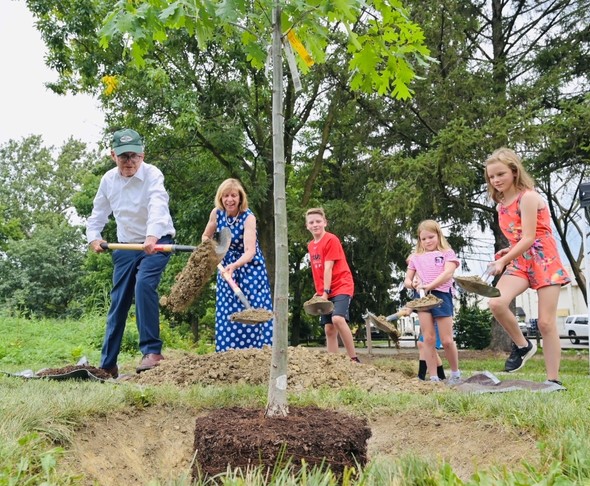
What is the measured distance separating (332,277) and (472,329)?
19.3 metres

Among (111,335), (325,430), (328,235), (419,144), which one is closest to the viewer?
(325,430)

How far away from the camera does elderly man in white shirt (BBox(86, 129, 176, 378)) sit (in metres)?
4.94

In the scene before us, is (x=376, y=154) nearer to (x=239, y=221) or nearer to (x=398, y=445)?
(x=239, y=221)

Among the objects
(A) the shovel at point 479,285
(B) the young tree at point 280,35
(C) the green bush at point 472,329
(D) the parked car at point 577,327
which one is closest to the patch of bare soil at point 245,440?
(B) the young tree at point 280,35

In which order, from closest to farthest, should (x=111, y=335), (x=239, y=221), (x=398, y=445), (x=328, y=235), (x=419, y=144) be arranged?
(x=398, y=445)
(x=111, y=335)
(x=239, y=221)
(x=328, y=235)
(x=419, y=144)

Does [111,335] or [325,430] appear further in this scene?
[111,335]

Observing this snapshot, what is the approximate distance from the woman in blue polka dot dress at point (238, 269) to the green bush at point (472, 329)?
1951 cm

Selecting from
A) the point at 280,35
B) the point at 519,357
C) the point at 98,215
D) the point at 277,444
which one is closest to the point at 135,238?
the point at 98,215

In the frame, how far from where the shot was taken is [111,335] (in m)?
5.11

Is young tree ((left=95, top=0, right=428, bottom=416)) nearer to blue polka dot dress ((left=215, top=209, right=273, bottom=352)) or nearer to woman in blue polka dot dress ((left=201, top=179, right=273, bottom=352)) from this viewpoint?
woman in blue polka dot dress ((left=201, top=179, right=273, bottom=352))

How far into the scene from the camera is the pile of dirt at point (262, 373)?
4629 millimetres

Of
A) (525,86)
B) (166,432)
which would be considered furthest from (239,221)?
(525,86)

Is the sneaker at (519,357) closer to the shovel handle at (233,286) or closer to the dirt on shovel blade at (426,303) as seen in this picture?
the dirt on shovel blade at (426,303)

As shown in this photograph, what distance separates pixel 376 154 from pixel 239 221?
291 inches
